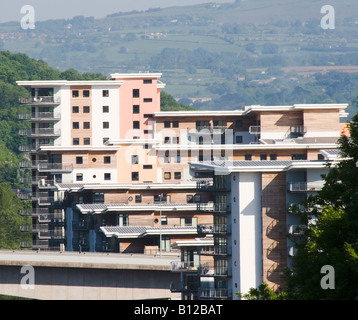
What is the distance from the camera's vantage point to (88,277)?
8888 centimetres

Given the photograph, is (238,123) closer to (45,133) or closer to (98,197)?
(45,133)

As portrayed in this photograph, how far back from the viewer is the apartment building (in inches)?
3095

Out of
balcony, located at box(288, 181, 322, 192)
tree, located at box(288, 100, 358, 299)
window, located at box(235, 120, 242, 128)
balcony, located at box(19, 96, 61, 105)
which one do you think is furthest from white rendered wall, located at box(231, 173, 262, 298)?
balcony, located at box(19, 96, 61, 105)

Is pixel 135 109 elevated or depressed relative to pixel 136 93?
depressed

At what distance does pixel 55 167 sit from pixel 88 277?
57770 mm

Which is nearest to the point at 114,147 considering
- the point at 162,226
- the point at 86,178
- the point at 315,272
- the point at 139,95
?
the point at 86,178

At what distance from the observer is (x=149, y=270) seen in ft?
285

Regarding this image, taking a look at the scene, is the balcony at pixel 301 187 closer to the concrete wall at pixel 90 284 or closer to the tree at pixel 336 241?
the concrete wall at pixel 90 284

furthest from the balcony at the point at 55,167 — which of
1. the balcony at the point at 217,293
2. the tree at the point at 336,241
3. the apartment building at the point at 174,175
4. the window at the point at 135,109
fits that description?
the tree at the point at 336,241

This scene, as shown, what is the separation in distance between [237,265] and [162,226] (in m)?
28.4

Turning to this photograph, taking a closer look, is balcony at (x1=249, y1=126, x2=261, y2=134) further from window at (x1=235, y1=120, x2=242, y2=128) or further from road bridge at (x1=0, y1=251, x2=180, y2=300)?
road bridge at (x1=0, y1=251, x2=180, y2=300)

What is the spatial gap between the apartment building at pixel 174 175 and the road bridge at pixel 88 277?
2.48 m

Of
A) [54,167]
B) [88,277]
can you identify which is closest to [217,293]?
[88,277]

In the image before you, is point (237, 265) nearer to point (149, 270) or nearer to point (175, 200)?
point (149, 270)
